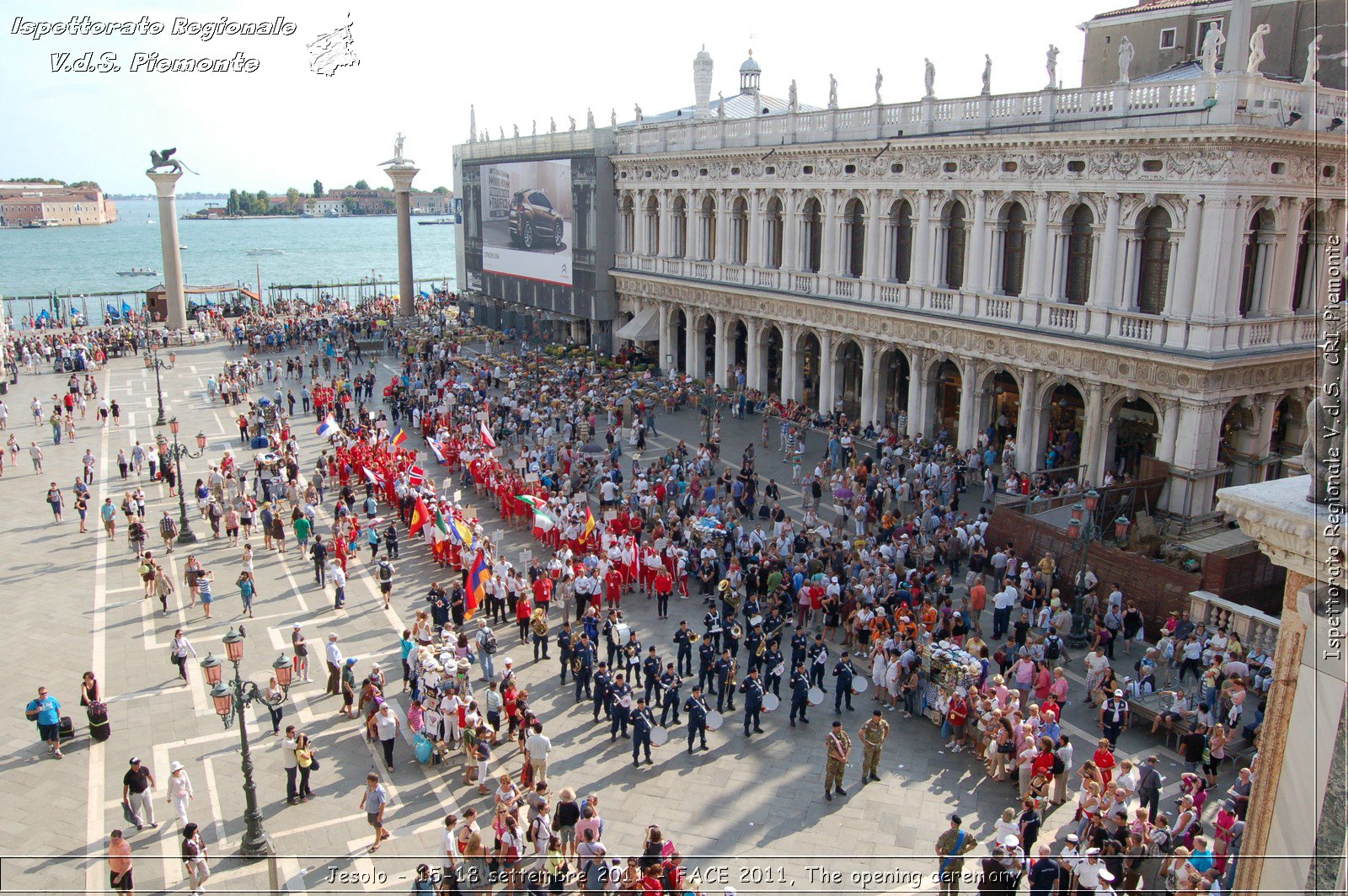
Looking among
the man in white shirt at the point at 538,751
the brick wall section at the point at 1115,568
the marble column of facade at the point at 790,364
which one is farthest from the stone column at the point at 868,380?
the man in white shirt at the point at 538,751

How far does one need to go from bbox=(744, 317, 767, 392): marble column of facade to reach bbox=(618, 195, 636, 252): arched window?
10.4m

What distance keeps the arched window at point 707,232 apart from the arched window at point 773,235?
4233 mm

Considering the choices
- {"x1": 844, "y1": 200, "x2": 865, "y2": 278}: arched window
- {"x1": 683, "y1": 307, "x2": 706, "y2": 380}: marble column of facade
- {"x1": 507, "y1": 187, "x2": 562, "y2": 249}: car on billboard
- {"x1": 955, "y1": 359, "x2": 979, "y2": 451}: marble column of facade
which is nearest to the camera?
{"x1": 955, "y1": 359, "x2": 979, "y2": 451}: marble column of facade

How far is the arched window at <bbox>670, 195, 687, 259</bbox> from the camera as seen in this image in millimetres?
46531

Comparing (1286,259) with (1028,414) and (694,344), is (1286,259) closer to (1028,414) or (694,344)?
(1028,414)

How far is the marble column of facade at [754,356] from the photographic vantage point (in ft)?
137

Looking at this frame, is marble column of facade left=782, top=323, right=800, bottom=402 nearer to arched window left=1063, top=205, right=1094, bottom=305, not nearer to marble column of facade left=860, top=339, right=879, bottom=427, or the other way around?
marble column of facade left=860, top=339, right=879, bottom=427

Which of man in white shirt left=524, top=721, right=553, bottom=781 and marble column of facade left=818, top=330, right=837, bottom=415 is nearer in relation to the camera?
man in white shirt left=524, top=721, right=553, bottom=781

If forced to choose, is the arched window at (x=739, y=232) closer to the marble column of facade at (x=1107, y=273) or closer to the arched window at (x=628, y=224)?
the arched window at (x=628, y=224)

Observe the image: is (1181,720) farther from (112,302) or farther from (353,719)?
(112,302)

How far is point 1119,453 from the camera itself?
29156 millimetres

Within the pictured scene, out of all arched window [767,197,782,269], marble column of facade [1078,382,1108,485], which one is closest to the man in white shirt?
marble column of facade [1078,382,1108,485]

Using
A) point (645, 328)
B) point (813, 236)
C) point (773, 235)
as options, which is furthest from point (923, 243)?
point (645, 328)

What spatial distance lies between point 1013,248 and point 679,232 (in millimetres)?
19417
